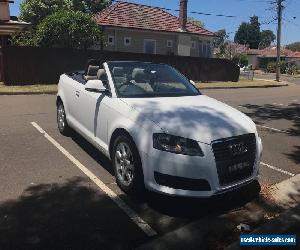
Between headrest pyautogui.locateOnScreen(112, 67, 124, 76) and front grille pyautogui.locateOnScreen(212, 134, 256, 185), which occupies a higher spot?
headrest pyautogui.locateOnScreen(112, 67, 124, 76)

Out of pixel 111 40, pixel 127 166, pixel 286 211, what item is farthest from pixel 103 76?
pixel 111 40

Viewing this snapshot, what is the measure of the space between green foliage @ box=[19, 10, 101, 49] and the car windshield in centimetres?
1619

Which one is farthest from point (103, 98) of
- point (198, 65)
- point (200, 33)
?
point (200, 33)

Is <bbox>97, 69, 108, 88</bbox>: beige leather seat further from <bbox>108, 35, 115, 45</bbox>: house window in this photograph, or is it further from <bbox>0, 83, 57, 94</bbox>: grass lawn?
<bbox>108, 35, 115, 45</bbox>: house window

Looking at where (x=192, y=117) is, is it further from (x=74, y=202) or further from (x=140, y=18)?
(x=140, y=18)

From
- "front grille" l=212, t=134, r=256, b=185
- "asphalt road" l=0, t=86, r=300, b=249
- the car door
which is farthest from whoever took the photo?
the car door

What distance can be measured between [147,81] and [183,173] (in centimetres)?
218

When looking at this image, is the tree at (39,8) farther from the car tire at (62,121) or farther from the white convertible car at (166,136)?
the white convertible car at (166,136)

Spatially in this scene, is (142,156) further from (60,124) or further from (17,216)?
(60,124)

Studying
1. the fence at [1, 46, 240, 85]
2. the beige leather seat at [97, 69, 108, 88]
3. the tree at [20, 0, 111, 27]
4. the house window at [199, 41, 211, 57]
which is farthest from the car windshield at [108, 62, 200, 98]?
the tree at [20, 0, 111, 27]

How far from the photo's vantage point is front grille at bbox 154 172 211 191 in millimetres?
4551

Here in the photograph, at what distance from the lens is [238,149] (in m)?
4.75

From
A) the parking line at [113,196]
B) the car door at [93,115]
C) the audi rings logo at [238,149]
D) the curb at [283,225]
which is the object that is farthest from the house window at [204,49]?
the curb at [283,225]

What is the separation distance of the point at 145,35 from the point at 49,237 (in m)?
29.8
